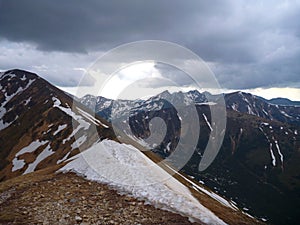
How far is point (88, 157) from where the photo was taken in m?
41.9

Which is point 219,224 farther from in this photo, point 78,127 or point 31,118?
point 31,118

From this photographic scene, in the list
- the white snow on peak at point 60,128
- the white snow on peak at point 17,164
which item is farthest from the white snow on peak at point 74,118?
the white snow on peak at point 17,164

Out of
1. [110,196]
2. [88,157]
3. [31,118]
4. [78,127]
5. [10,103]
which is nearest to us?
[110,196]

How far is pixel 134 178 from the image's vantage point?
1330 inches

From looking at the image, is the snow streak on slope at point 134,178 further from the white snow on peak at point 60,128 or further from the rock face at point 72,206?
the white snow on peak at point 60,128

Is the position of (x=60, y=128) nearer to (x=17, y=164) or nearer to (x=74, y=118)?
(x=74, y=118)

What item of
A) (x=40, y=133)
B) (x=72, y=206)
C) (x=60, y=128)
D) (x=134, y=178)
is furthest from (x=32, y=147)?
(x=72, y=206)

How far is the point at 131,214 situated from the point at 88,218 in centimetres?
345

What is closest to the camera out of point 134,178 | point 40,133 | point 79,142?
point 134,178

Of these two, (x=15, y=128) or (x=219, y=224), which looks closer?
(x=219, y=224)

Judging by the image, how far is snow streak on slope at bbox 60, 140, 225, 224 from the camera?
2650 cm

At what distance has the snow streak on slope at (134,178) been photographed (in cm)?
2650

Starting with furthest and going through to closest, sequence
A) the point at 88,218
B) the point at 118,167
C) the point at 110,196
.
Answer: the point at 118,167
the point at 110,196
the point at 88,218

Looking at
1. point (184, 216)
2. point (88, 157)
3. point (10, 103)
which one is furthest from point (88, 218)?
point (10, 103)
